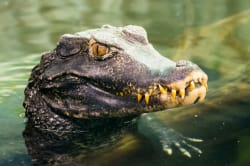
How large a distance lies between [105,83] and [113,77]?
89 millimetres

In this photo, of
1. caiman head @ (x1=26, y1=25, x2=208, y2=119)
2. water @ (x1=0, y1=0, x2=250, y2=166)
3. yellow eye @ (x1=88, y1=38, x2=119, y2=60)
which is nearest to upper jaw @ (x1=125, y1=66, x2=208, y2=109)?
caiman head @ (x1=26, y1=25, x2=208, y2=119)

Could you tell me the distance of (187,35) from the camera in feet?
24.1

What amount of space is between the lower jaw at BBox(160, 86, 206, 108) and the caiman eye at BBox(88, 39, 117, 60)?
62cm

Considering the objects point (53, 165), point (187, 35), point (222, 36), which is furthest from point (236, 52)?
point (53, 165)

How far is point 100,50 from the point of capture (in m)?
4.02

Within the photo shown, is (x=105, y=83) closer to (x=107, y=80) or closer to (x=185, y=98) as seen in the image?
(x=107, y=80)

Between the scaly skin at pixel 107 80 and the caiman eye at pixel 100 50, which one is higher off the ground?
the caiman eye at pixel 100 50

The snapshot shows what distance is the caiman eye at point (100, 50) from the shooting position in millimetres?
3965

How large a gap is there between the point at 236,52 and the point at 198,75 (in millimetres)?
2999

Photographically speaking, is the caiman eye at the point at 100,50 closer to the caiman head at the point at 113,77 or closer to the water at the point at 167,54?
the caiman head at the point at 113,77

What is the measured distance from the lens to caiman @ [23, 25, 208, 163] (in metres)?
3.50

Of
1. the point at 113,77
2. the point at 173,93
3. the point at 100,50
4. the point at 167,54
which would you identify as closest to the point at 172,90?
the point at 173,93

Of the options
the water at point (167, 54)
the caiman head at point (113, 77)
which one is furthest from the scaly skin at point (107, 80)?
the water at point (167, 54)

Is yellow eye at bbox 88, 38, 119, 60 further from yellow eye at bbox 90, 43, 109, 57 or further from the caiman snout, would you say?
the caiman snout
